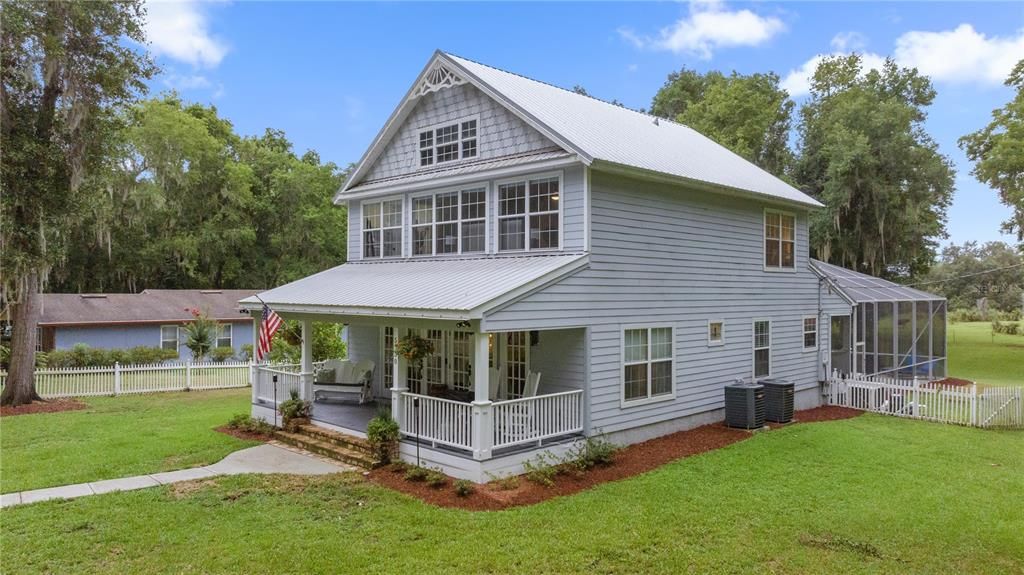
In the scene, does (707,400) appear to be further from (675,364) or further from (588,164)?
(588,164)

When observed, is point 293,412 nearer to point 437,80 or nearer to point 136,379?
point 437,80

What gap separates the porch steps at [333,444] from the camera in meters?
10.4

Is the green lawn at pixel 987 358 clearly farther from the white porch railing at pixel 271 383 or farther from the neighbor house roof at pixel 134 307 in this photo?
the neighbor house roof at pixel 134 307

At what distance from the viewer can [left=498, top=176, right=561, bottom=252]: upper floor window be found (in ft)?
37.0

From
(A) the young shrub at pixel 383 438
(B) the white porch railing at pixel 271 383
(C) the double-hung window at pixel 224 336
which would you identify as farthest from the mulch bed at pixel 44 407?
(A) the young shrub at pixel 383 438

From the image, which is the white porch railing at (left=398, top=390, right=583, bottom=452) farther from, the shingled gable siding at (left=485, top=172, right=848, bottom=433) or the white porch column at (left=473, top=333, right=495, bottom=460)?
the shingled gable siding at (left=485, top=172, right=848, bottom=433)

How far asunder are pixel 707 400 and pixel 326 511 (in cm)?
844

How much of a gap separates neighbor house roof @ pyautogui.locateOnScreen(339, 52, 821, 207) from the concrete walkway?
6.64m

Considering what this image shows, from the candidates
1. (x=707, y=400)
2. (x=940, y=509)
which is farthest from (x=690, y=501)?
(x=707, y=400)

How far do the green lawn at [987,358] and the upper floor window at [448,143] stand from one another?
19.8 metres

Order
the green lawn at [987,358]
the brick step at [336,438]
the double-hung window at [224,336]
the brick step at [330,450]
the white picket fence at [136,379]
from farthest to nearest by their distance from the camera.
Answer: the double-hung window at [224,336] < the green lawn at [987,358] < the white picket fence at [136,379] < the brick step at [336,438] < the brick step at [330,450]

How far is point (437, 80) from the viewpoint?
1316 cm

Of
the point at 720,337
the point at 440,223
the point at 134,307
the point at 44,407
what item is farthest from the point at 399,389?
the point at 134,307

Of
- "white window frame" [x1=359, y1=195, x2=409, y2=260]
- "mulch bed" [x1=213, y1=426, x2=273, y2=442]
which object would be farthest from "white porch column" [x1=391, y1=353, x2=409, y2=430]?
"white window frame" [x1=359, y1=195, x2=409, y2=260]
